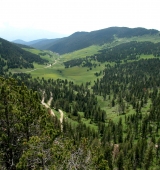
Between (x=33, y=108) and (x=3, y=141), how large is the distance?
7.26 metres

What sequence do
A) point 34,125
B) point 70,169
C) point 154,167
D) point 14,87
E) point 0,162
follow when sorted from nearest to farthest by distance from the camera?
point 70,169, point 0,162, point 34,125, point 14,87, point 154,167

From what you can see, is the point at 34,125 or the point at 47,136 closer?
the point at 47,136

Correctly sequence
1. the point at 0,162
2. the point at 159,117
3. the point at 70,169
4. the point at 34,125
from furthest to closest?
the point at 159,117 < the point at 34,125 < the point at 0,162 < the point at 70,169

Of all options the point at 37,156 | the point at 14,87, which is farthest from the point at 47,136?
the point at 14,87

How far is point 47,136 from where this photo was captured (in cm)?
2988

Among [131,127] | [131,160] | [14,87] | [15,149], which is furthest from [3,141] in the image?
[131,127]

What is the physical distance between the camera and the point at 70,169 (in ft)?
82.0

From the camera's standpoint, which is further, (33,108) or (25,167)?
(33,108)

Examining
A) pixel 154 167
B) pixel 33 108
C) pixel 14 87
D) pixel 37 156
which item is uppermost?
pixel 14 87

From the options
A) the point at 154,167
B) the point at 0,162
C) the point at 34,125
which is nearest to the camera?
the point at 0,162

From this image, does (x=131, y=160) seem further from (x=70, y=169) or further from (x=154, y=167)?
(x=70, y=169)

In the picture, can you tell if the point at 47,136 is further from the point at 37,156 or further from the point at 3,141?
the point at 3,141

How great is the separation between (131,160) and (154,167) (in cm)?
1035

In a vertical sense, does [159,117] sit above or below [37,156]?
below
